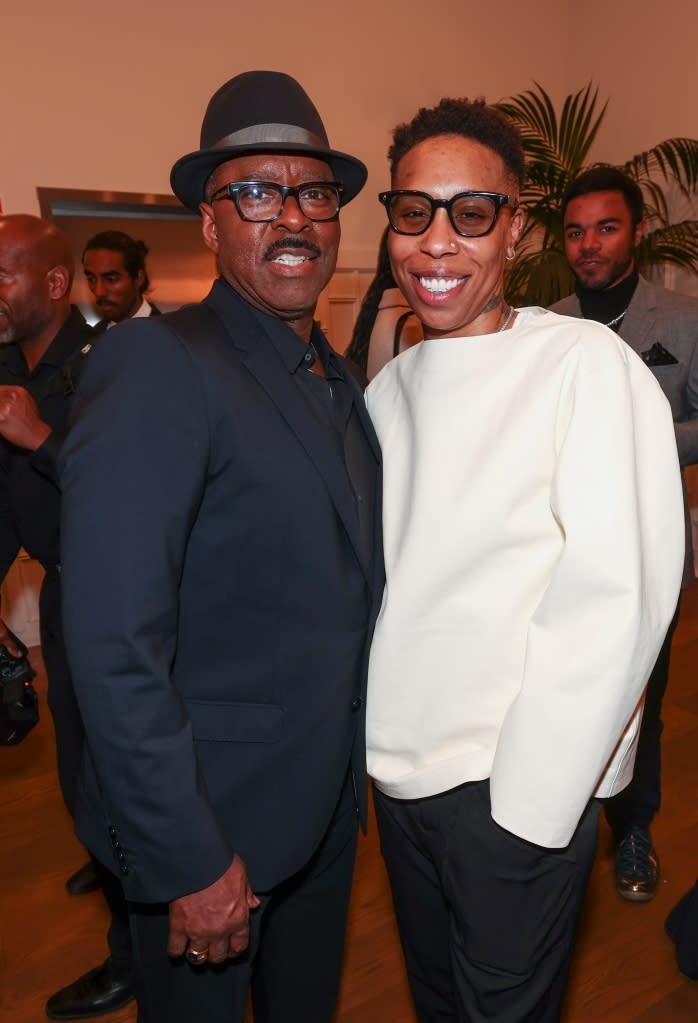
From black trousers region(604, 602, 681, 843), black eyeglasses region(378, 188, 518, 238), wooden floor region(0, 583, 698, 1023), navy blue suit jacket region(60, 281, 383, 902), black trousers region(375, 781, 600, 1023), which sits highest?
black eyeglasses region(378, 188, 518, 238)

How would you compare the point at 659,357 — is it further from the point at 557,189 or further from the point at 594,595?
the point at 557,189

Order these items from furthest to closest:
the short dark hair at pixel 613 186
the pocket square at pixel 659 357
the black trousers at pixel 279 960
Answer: the short dark hair at pixel 613 186 < the pocket square at pixel 659 357 < the black trousers at pixel 279 960

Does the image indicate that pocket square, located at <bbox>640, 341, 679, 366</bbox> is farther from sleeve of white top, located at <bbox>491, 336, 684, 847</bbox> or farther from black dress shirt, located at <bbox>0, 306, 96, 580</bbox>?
black dress shirt, located at <bbox>0, 306, 96, 580</bbox>

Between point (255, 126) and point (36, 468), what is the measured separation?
96cm

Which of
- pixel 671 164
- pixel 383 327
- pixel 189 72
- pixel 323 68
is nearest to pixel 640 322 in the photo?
pixel 383 327

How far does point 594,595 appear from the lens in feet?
3.70

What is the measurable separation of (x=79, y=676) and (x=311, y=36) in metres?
5.33

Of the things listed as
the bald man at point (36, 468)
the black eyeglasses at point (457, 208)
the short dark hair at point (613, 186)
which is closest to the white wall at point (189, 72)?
the bald man at point (36, 468)

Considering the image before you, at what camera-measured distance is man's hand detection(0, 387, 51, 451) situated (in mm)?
Answer: 1871

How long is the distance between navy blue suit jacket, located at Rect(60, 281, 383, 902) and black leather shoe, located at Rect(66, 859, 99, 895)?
146 cm

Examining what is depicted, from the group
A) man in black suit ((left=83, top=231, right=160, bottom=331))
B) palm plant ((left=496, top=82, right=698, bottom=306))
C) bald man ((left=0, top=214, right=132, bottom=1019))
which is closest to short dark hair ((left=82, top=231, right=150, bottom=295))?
man in black suit ((left=83, top=231, right=160, bottom=331))

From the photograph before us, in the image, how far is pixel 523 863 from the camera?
1216 mm

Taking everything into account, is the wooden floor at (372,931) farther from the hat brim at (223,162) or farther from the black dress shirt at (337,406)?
the hat brim at (223,162)

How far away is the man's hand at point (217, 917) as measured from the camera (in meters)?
1.17
